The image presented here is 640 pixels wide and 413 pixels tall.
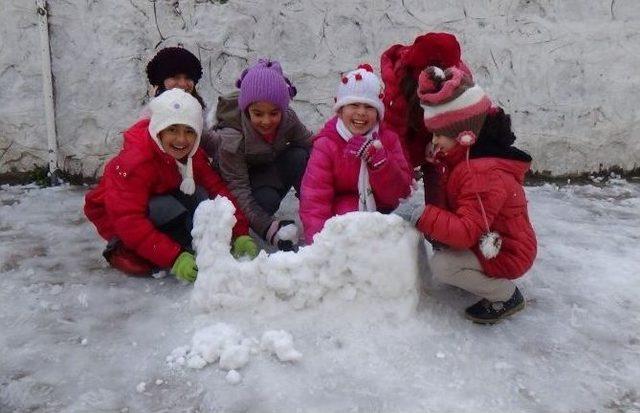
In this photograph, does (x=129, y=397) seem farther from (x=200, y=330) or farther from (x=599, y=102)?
(x=599, y=102)

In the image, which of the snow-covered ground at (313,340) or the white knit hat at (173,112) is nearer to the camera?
the snow-covered ground at (313,340)

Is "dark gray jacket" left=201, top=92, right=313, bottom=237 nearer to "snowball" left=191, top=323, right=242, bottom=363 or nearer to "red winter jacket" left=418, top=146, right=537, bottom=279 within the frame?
"snowball" left=191, top=323, right=242, bottom=363

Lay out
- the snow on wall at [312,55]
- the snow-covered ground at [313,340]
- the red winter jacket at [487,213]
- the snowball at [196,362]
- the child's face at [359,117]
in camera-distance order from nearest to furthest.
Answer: the snow-covered ground at [313,340]
the snowball at [196,362]
the red winter jacket at [487,213]
the child's face at [359,117]
the snow on wall at [312,55]

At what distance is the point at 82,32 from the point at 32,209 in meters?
1.25

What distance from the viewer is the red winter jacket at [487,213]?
248 cm

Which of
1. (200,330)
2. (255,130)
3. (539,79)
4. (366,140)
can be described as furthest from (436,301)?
(539,79)

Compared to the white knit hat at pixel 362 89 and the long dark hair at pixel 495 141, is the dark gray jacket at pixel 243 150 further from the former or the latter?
the long dark hair at pixel 495 141

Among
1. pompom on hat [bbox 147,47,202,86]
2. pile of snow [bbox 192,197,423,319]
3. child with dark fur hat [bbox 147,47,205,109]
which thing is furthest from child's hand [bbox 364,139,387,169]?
pompom on hat [bbox 147,47,202,86]

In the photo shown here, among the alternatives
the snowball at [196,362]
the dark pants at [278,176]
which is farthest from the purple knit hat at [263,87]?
the snowball at [196,362]

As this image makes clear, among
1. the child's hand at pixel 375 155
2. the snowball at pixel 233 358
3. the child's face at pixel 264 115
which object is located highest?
the child's face at pixel 264 115

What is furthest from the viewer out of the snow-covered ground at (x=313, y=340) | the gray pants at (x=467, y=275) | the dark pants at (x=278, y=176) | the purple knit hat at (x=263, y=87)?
the dark pants at (x=278, y=176)

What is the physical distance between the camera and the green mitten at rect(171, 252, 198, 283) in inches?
113

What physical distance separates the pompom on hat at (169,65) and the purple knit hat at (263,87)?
50 centimetres

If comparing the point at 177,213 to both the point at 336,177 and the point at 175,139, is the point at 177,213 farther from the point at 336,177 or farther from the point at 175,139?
the point at 336,177
